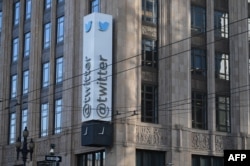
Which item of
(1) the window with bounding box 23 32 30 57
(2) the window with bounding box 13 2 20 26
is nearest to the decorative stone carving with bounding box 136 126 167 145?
(1) the window with bounding box 23 32 30 57

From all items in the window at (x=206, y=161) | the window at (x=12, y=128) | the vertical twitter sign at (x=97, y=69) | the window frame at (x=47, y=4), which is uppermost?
the window frame at (x=47, y=4)

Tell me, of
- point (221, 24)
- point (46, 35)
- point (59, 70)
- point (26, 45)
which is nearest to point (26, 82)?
point (26, 45)

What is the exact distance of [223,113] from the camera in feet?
137

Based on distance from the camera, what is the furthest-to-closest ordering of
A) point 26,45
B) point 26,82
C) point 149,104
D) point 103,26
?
1. point 26,45
2. point 26,82
3. point 149,104
4. point 103,26

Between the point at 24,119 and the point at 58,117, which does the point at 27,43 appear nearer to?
the point at 24,119

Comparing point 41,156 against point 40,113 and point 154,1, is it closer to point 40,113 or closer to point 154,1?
point 40,113

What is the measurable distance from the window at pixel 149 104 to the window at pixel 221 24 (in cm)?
806

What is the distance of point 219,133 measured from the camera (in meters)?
40.9

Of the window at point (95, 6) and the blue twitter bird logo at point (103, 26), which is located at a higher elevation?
the window at point (95, 6)

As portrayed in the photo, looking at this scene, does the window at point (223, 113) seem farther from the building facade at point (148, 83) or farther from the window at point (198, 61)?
the window at point (198, 61)

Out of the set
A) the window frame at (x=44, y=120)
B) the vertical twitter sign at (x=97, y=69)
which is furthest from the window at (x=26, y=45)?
the vertical twitter sign at (x=97, y=69)

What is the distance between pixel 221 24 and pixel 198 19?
2480 mm

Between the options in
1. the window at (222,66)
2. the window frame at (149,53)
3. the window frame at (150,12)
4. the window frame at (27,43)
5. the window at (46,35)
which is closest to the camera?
the window frame at (149,53)

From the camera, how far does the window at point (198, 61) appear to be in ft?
135
